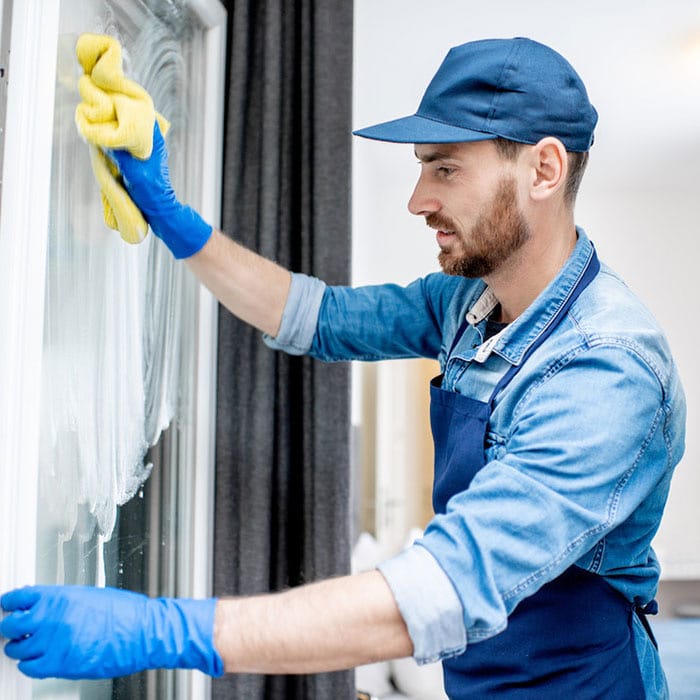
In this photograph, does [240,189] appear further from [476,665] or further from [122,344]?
[476,665]

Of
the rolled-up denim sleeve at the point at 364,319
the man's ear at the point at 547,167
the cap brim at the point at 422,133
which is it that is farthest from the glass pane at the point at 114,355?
the man's ear at the point at 547,167

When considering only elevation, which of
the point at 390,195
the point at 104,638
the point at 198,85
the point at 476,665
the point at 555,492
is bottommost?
the point at 476,665

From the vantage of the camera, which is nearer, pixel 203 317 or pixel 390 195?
pixel 203 317

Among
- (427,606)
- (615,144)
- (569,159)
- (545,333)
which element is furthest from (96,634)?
(615,144)

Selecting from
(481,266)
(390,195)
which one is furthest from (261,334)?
(390,195)

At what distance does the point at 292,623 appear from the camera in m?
0.82

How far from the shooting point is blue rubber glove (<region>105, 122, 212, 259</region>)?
110cm

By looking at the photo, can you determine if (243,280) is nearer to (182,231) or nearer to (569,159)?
(182,231)

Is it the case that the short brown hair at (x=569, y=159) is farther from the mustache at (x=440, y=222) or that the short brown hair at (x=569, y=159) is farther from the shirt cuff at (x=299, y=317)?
the shirt cuff at (x=299, y=317)

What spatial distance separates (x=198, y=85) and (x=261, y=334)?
0.49m

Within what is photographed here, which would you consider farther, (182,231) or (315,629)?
(182,231)

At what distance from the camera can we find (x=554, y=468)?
898mm

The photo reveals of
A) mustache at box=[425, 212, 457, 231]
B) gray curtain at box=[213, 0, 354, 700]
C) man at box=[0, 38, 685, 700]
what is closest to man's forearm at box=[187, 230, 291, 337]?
man at box=[0, 38, 685, 700]

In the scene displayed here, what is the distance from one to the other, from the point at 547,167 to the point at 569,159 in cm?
6
